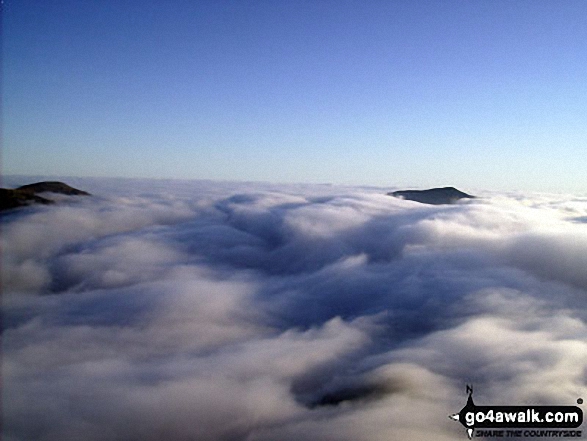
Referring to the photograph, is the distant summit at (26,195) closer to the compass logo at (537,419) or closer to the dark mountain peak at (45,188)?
the dark mountain peak at (45,188)

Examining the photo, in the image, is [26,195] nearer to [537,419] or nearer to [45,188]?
[45,188]

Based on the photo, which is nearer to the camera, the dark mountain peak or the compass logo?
the compass logo

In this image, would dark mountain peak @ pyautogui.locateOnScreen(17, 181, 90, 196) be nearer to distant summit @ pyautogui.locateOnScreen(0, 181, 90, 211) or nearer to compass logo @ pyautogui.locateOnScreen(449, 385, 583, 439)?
distant summit @ pyautogui.locateOnScreen(0, 181, 90, 211)

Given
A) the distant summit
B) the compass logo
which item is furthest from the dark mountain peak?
the compass logo

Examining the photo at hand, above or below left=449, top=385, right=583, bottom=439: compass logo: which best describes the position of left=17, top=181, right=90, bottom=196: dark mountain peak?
above

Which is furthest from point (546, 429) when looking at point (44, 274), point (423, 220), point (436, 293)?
point (44, 274)

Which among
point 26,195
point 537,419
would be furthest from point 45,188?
point 537,419

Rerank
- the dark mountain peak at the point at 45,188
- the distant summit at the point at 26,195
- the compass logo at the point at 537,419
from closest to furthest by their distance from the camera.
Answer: the compass logo at the point at 537,419 < the distant summit at the point at 26,195 < the dark mountain peak at the point at 45,188

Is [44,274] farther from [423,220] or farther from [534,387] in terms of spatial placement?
[534,387]

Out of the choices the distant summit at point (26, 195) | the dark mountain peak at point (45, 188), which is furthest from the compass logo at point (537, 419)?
the dark mountain peak at point (45, 188)

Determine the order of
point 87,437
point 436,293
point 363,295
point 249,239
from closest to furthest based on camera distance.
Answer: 1. point 87,437
2. point 436,293
3. point 363,295
4. point 249,239

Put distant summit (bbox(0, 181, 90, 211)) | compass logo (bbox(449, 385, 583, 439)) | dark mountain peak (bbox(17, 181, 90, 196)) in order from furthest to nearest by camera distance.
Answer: dark mountain peak (bbox(17, 181, 90, 196))
distant summit (bbox(0, 181, 90, 211))
compass logo (bbox(449, 385, 583, 439))
